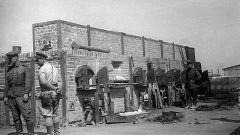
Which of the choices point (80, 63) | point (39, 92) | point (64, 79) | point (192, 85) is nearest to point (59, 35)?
point (80, 63)

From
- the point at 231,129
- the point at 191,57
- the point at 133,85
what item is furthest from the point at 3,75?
the point at 191,57

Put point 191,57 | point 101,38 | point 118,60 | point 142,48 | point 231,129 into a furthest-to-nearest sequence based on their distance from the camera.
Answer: point 191,57 → point 142,48 → point 101,38 → point 118,60 → point 231,129

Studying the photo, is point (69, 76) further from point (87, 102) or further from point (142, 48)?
point (142, 48)

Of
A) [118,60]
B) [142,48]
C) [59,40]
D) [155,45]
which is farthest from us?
[155,45]

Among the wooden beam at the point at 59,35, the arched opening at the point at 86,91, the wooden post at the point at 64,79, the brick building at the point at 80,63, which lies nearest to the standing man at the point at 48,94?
the wooden post at the point at 64,79

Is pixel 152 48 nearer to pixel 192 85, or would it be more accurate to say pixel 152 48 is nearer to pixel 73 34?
pixel 192 85

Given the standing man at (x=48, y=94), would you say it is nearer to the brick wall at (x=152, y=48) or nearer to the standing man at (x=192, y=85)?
the standing man at (x=192, y=85)

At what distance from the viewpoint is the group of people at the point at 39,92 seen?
676 cm

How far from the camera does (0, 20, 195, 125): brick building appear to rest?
32.9 ft

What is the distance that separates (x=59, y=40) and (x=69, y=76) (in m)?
1.77

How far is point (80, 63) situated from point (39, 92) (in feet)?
12.1

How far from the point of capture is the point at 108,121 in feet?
32.9

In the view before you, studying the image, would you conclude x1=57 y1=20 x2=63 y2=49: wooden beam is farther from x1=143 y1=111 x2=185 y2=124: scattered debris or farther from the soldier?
x1=143 y1=111 x2=185 y2=124: scattered debris

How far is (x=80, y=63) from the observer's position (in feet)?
34.7
